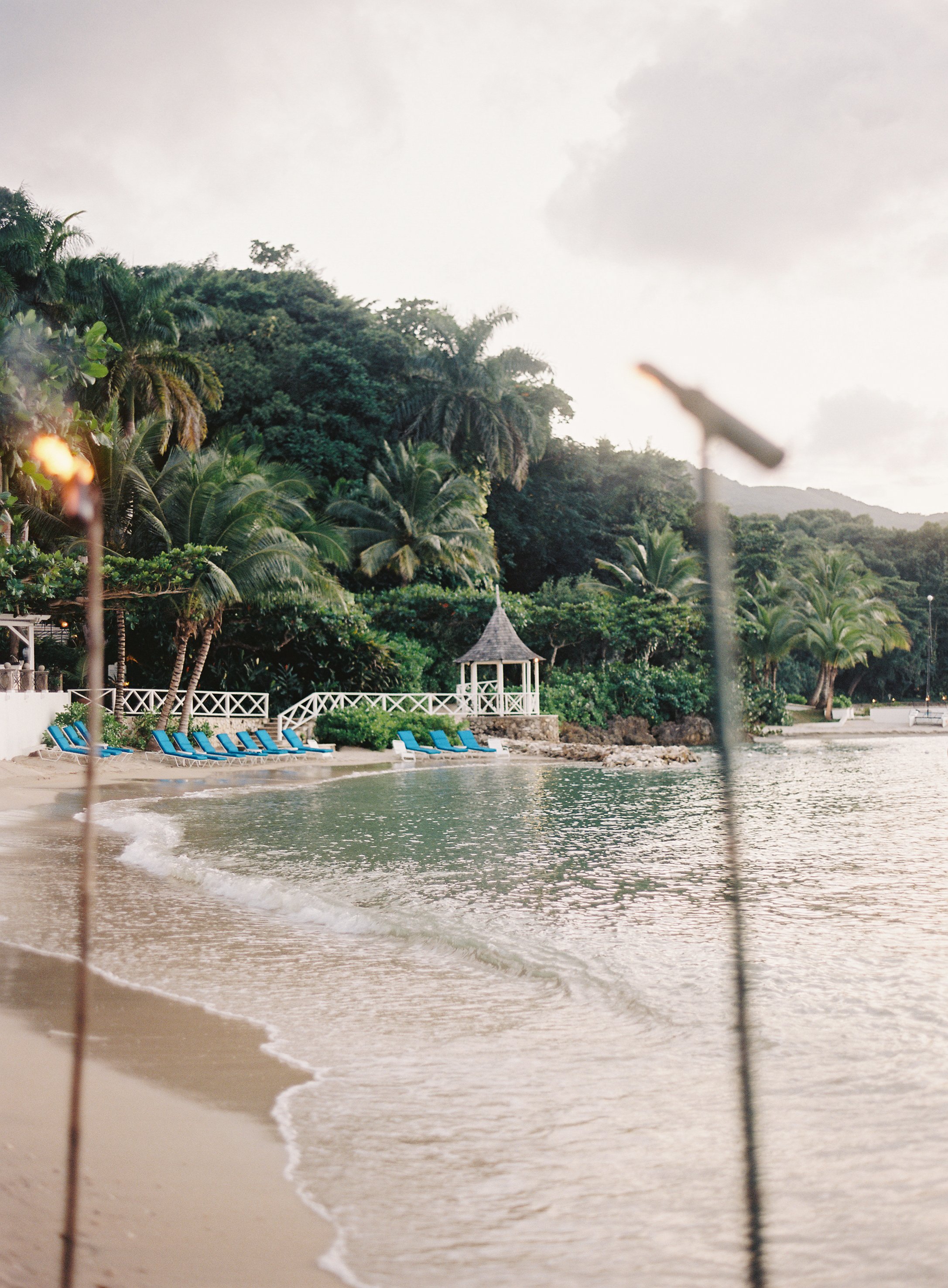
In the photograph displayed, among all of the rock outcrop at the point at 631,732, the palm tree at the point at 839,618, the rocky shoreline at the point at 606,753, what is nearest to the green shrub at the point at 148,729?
the rocky shoreline at the point at 606,753

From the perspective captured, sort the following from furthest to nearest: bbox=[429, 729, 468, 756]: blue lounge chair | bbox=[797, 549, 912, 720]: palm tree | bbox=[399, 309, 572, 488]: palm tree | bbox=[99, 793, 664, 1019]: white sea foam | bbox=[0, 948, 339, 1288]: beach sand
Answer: bbox=[797, 549, 912, 720]: palm tree, bbox=[399, 309, 572, 488]: palm tree, bbox=[429, 729, 468, 756]: blue lounge chair, bbox=[99, 793, 664, 1019]: white sea foam, bbox=[0, 948, 339, 1288]: beach sand

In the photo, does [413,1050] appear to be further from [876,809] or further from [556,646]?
[556,646]

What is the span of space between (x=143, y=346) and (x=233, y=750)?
43.2ft

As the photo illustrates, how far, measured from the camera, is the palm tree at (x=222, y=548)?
2209 cm

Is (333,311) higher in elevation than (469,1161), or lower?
higher

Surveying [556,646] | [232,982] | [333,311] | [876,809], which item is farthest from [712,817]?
[333,311]

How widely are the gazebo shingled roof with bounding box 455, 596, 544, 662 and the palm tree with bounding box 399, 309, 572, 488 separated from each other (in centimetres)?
1044

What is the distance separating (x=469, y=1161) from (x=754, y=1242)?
97 centimetres

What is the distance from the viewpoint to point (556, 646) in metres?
34.3

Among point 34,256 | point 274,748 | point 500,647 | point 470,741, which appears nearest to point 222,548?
point 274,748

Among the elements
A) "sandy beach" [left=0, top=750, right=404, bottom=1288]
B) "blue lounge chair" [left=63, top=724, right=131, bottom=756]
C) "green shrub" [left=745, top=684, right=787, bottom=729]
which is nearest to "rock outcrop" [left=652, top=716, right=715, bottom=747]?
"green shrub" [left=745, top=684, right=787, bottom=729]

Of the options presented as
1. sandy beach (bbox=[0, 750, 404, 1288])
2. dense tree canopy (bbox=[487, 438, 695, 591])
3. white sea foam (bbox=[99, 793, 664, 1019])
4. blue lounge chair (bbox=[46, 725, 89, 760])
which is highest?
dense tree canopy (bbox=[487, 438, 695, 591])

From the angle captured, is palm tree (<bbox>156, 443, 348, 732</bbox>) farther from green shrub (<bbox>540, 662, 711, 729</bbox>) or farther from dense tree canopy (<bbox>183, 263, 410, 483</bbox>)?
dense tree canopy (<bbox>183, 263, 410, 483</bbox>)

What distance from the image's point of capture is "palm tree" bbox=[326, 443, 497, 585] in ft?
107
